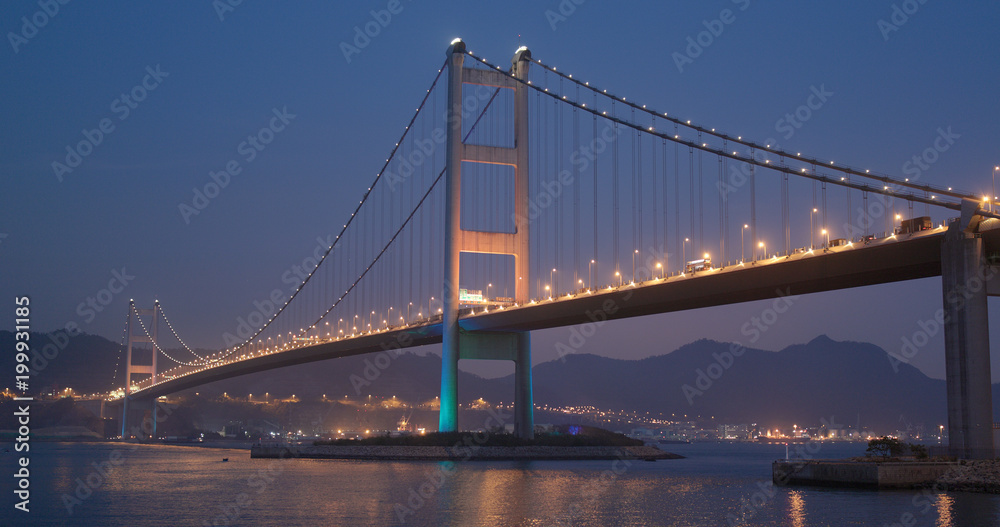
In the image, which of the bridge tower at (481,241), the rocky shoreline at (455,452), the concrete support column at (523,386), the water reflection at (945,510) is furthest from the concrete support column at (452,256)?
the water reflection at (945,510)

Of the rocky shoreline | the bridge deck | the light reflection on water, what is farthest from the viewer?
the rocky shoreline

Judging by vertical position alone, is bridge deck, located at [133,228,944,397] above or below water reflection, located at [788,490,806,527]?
above

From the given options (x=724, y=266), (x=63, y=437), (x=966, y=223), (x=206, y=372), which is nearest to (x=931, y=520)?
(x=966, y=223)

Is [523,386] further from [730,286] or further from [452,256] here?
[730,286]

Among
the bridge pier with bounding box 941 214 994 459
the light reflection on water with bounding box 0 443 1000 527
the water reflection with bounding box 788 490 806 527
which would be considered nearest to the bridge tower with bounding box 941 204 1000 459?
the bridge pier with bounding box 941 214 994 459

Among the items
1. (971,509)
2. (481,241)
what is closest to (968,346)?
(971,509)

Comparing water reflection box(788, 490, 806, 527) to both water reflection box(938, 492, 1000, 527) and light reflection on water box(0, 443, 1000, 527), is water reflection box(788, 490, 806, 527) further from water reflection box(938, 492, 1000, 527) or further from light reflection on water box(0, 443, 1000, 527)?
water reflection box(938, 492, 1000, 527)

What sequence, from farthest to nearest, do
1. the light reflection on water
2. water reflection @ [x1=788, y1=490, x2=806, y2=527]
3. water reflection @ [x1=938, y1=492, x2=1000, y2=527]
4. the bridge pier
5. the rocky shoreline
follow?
the rocky shoreline
the bridge pier
the light reflection on water
water reflection @ [x1=788, y1=490, x2=806, y2=527]
water reflection @ [x1=938, y1=492, x2=1000, y2=527]
